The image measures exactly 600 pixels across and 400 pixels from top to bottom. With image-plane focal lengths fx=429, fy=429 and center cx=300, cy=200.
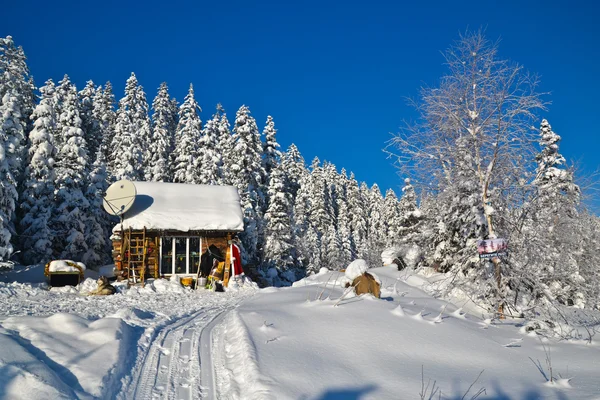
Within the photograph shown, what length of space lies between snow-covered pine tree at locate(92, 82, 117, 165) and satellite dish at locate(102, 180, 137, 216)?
2175cm

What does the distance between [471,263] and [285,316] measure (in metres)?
7.36

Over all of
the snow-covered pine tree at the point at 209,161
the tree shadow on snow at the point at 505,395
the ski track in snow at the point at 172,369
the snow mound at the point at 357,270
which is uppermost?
the snow-covered pine tree at the point at 209,161

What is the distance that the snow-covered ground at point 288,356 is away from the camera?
16.2 feet

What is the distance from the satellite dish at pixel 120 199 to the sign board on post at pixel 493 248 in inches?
Result: 547

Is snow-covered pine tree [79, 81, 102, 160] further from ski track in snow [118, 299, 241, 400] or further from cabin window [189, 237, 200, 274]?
ski track in snow [118, 299, 241, 400]

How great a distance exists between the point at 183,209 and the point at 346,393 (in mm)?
15859

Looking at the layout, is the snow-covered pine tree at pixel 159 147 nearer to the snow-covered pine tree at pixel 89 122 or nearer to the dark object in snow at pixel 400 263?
the snow-covered pine tree at pixel 89 122

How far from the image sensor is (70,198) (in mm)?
25125

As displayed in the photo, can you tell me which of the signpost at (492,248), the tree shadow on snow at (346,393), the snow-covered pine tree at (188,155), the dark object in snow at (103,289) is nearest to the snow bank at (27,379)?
the tree shadow on snow at (346,393)

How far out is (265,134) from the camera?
35375 millimetres

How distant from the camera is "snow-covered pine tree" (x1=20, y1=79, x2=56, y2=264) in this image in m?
24.0

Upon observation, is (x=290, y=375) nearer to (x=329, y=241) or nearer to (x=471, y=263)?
(x=471, y=263)

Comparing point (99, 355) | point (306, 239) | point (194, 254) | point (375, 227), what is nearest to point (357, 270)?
point (99, 355)

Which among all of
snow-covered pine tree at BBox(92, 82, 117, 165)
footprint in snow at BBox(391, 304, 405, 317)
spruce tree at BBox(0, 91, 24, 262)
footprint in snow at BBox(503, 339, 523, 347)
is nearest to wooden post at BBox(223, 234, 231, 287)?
spruce tree at BBox(0, 91, 24, 262)
